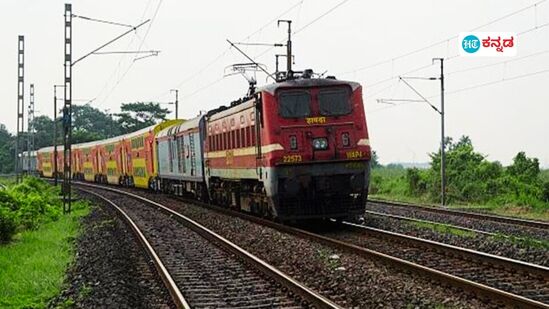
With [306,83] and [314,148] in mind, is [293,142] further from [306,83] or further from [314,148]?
[306,83]

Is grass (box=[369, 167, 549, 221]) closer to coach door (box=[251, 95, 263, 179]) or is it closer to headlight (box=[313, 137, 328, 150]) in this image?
headlight (box=[313, 137, 328, 150])

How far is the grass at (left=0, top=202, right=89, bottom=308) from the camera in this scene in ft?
35.9

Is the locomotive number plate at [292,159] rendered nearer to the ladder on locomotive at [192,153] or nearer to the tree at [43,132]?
the ladder on locomotive at [192,153]

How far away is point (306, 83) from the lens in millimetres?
18484

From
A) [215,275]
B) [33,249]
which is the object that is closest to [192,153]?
[33,249]

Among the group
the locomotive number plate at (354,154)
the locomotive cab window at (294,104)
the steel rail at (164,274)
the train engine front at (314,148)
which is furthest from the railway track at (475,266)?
the steel rail at (164,274)

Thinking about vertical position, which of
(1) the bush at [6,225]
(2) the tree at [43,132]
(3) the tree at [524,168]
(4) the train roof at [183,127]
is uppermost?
(2) the tree at [43,132]

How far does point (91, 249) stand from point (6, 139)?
114m

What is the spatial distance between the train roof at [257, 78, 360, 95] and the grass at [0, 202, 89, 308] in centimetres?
573

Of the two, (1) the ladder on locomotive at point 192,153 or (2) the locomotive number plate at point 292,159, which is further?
(1) the ladder on locomotive at point 192,153

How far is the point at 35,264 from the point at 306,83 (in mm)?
7597

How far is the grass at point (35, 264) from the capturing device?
35.9 feet

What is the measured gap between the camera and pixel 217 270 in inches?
503

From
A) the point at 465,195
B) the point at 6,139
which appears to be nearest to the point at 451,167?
the point at 465,195
